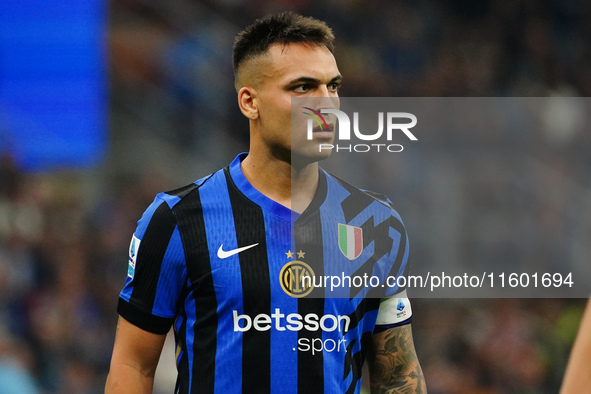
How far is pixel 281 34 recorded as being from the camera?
2.57 meters

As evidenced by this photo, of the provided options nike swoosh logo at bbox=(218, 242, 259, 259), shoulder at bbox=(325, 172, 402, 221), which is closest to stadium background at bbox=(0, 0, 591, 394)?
shoulder at bbox=(325, 172, 402, 221)

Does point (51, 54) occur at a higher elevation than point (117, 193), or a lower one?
higher

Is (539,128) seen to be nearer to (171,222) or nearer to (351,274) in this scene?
(351,274)

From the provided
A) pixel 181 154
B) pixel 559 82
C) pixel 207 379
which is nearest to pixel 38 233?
pixel 181 154

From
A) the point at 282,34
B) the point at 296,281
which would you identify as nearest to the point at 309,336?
the point at 296,281

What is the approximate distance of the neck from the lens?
2602mm

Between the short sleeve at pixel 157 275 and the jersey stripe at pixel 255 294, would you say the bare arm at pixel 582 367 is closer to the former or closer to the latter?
the jersey stripe at pixel 255 294

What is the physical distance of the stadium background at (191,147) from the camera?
4.32 meters

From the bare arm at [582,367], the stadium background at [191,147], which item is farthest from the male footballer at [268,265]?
the stadium background at [191,147]

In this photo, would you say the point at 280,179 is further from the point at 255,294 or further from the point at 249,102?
the point at 255,294

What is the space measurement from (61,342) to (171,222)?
245 cm

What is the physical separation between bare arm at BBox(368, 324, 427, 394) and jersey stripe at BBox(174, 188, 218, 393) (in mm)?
569

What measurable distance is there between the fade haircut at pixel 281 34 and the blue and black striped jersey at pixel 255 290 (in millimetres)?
436

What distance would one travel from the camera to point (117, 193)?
4.72m
